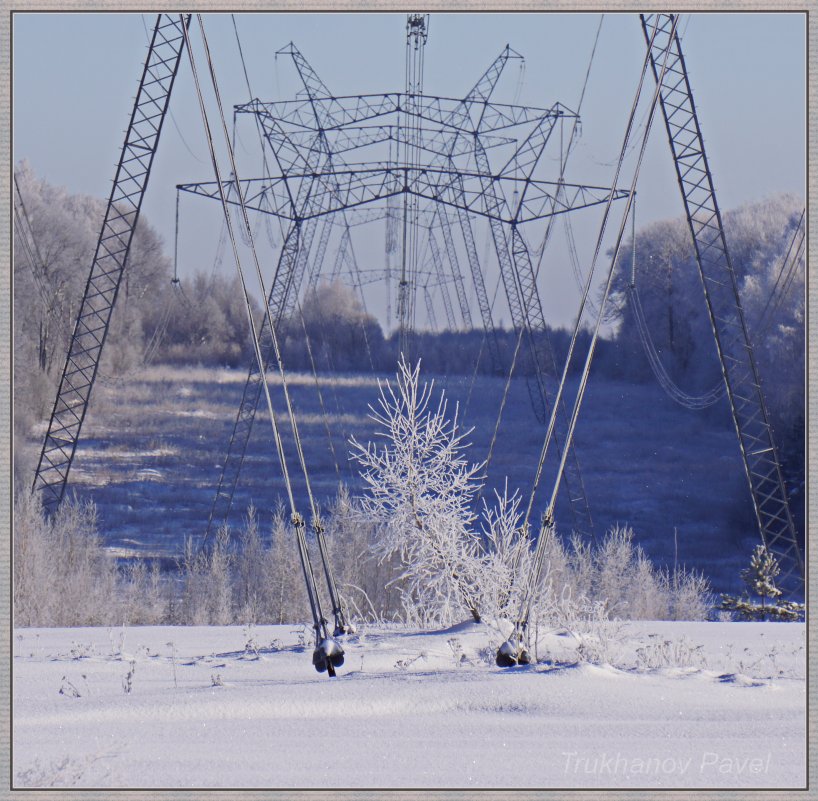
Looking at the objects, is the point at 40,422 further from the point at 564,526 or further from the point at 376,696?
the point at 376,696

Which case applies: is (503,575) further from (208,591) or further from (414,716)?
(208,591)

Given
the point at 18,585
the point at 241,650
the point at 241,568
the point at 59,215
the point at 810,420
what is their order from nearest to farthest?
the point at 810,420 → the point at 241,650 → the point at 18,585 → the point at 241,568 → the point at 59,215

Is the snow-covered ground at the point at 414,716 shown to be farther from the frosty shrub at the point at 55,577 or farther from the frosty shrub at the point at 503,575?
the frosty shrub at the point at 55,577

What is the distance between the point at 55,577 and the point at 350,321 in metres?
29.0

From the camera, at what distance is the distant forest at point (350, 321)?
28922 mm

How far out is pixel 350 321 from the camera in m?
43.6

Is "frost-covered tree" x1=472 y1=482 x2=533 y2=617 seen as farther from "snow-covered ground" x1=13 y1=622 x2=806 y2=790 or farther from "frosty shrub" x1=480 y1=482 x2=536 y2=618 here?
"snow-covered ground" x1=13 y1=622 x2=806 y2=790

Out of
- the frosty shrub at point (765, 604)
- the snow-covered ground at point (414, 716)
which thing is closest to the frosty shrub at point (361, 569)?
A: the frosty shrub at point (765, 604)

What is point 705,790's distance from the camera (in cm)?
451

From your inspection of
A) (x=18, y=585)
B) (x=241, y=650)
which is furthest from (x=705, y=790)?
(x=18, y=585)

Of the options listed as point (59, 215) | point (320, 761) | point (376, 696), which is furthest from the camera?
point (59, 215)

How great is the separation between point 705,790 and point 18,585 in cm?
1212

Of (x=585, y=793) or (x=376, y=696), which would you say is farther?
(x=376, y=696)

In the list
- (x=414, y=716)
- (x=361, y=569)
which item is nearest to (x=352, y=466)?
(x=361, y=569)
